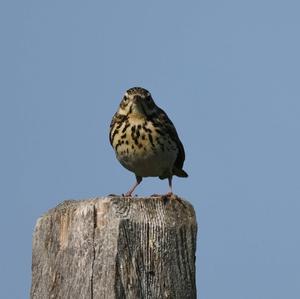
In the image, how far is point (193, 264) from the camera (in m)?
4.89

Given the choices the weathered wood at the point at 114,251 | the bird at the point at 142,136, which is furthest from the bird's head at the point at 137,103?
the weathered wood at the point at 114,251

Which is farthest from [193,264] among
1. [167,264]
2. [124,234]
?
[124,234]

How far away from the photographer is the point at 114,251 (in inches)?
177

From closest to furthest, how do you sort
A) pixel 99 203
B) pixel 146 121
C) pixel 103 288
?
pixel 103 288 → pixel 99 203 → pixel 146 121

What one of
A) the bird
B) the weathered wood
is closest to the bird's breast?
the bird

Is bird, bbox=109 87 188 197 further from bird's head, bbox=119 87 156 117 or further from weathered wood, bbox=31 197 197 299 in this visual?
weathered wood, bbox=31 197 197 299

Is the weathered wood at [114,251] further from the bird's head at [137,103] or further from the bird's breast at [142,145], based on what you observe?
the bird's head at [137,103]

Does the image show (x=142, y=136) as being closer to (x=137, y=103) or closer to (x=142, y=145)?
(x=142, y=145)

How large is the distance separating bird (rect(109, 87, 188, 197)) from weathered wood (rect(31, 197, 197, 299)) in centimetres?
554

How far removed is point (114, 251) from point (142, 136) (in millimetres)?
6074

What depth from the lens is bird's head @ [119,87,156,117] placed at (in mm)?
10625

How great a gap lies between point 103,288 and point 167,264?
48cm

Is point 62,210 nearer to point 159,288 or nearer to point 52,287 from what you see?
point 52,287

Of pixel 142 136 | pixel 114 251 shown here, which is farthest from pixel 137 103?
pixel 114 251
